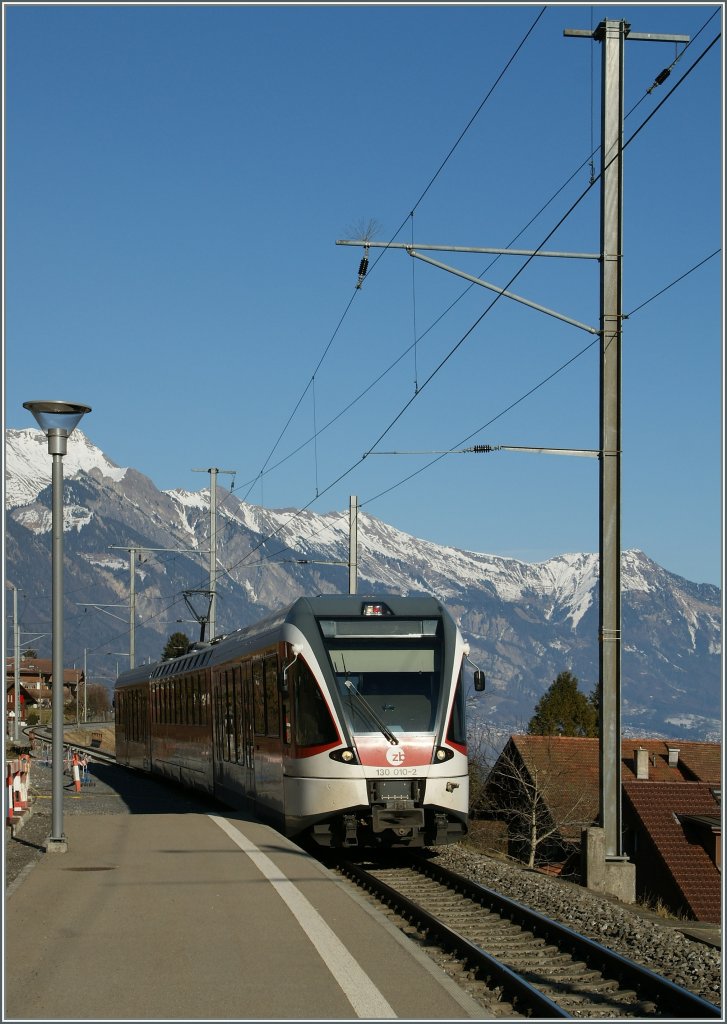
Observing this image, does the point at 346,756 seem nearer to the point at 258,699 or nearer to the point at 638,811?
the point at 258,699

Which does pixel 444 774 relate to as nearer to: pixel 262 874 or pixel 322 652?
pixel 322 652

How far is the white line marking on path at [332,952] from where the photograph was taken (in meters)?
8.23

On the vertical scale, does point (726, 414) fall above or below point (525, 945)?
above

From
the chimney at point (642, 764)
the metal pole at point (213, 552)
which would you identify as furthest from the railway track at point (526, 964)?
the chimney at point (642, 764)

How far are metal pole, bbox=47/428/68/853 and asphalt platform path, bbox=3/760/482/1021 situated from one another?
0.38 metres

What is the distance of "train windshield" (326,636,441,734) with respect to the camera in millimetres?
16844

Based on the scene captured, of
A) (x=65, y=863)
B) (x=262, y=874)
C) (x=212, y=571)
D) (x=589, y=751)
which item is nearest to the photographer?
(x=262, y=874)

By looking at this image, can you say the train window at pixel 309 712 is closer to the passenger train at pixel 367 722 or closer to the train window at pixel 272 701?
the passenger train at pixel 367 722

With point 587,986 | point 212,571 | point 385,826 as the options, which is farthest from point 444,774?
point 212,571

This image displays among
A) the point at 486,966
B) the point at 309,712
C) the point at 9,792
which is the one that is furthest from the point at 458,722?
the point at 486,966

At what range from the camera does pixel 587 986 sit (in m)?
9.91

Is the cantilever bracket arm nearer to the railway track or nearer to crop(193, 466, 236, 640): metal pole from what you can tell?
the railway track

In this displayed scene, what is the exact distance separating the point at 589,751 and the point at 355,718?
151 feet

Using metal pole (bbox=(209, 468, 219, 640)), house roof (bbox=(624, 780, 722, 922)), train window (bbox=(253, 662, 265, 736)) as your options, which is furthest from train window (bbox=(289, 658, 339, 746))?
house roof (bbox=(624, 780, 722, 922))
